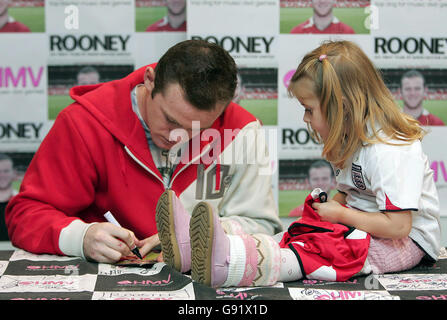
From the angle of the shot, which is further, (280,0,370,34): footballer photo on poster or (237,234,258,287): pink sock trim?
(280,0,370,34): footballer photo on poster

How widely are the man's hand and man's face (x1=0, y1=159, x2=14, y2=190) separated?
157 centimetres

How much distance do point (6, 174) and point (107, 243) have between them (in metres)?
1.65

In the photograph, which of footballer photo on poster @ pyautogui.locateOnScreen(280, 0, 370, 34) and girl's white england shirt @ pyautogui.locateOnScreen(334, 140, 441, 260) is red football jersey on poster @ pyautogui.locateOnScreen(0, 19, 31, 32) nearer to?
footballer photo on poster @ pyautogui.locateOnScreen(280, 0, 370, 34)

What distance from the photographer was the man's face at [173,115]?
1579 mm

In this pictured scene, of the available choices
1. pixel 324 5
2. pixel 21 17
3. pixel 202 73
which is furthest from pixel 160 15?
pixel 202 73

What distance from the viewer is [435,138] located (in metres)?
2.93

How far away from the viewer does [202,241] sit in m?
1.31

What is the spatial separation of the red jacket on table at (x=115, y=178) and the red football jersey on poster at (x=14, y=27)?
121 centimetres

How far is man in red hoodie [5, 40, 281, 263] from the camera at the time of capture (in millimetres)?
1564

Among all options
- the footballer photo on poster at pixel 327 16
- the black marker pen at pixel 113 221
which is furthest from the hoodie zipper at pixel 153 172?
the footballer photo on poster at pixel 327 16

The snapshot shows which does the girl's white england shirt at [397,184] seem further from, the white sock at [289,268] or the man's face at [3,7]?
the man's face at [3,7]

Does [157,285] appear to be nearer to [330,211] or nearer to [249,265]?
[249,265]

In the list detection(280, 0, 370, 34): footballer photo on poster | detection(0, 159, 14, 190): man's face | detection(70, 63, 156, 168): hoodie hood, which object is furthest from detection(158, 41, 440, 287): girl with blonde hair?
detection(0, 159, 14, 190): man's face

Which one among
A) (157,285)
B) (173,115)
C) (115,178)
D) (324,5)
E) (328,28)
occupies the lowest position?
(157,285)
